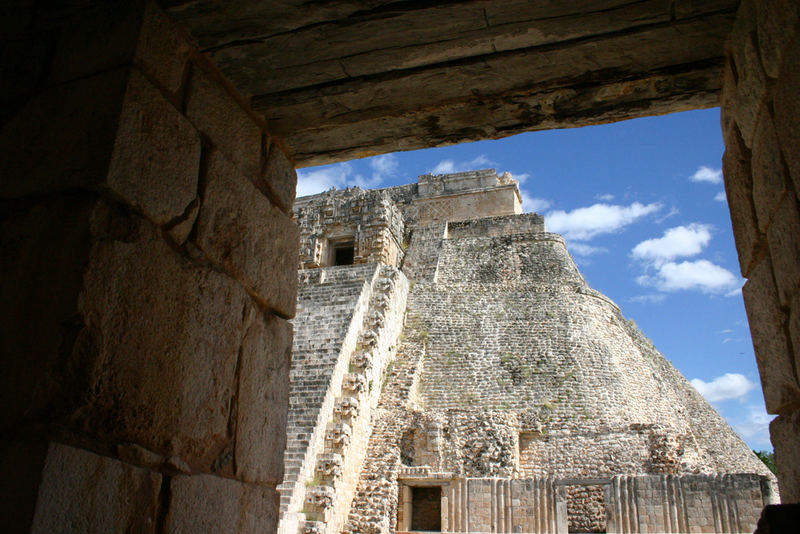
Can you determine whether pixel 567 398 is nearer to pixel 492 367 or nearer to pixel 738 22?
pixel 492 367

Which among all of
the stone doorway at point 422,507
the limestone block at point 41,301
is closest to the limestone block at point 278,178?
the limestone block at point 41,301

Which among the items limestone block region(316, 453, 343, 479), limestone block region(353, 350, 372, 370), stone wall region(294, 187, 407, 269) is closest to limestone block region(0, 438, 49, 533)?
Answer: limestone block region(316, 453, 343, 479)

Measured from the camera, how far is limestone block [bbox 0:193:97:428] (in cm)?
174

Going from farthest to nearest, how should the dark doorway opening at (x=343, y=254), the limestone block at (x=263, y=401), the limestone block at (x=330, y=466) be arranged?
the dark doorway opening at (x=343, y=254) → the limestone block at (x=330, y=466) → the limestone block at (x=263, y=401)

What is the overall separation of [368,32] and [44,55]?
3.64ft

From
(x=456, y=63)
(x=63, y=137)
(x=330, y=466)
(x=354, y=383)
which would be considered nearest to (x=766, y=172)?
(x=456, y=63)

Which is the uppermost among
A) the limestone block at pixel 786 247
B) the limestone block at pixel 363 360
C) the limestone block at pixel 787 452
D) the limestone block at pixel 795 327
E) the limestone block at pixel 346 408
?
the limestone block at pixel 363 360

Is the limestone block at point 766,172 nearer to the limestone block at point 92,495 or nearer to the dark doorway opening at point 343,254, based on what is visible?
the limestone block at point 92,495

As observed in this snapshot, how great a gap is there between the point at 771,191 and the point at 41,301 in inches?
88.2

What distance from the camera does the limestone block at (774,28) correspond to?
1.96m

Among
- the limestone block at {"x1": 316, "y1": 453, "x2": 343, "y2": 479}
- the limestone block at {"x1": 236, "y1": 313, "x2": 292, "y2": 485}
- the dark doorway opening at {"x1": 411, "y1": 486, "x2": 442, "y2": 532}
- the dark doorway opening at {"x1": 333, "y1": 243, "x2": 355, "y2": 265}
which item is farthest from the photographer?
the dark doorway opening at {"x1": 333, "y1": 243, "x2": 355, "y2": 265}

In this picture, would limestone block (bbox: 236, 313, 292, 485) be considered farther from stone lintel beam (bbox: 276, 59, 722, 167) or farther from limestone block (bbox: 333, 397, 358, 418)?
limestone block (bbox: 333, 397, 358, 418)

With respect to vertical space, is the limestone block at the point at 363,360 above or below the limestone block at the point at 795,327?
above

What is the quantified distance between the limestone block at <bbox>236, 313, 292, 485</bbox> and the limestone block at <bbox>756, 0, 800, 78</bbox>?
77.9 inches
